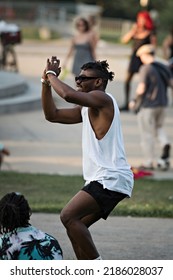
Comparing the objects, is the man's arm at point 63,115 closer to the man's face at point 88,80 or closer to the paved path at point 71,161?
the man's face at point 88,80

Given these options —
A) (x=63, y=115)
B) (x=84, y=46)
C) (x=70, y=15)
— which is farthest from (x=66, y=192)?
(x=70, y=15)

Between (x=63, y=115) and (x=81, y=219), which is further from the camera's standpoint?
(x=63, y=115)

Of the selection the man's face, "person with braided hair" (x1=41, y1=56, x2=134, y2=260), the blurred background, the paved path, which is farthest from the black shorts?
the blurred background

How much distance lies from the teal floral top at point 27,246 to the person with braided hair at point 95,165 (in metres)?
0.36

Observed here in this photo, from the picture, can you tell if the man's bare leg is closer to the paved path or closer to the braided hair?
the braided hair

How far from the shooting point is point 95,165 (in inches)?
253

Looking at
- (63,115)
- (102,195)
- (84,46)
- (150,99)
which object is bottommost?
(84,46)

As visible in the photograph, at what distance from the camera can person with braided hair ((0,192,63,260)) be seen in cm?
596

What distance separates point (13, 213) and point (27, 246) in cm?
23

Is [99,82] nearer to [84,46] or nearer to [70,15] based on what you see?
[84,46]

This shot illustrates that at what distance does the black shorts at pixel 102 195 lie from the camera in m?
6.39

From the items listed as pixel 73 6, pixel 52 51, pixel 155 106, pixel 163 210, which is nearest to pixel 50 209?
pixel 163 210

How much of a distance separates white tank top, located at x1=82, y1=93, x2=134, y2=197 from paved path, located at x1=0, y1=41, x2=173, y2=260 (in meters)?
1.17

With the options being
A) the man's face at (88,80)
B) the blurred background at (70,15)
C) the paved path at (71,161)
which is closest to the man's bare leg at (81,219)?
the man's face at (88,80)
